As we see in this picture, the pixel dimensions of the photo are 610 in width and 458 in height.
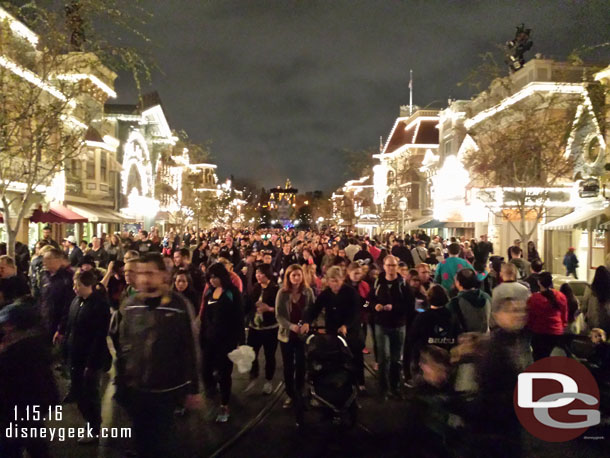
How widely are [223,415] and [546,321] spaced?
3.96m

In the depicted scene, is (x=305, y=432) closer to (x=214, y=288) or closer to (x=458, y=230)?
(x=214, y=288)

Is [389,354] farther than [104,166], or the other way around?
[104,166]

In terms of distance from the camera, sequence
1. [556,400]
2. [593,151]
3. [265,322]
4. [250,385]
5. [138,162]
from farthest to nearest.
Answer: [138,162]
[593,151]
[250,385]
[265,322]
[556,400]

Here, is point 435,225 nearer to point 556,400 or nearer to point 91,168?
point 91,168

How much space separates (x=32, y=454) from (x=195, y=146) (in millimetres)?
36435

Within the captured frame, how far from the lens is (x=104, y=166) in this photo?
107 ft

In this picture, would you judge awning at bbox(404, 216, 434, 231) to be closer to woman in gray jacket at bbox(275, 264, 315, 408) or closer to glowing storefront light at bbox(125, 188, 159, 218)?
glowing storefront light at bbox(125, 188, 159, 218)

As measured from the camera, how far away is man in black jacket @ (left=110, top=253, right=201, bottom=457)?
4168 mm

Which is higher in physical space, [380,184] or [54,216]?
[380,184]

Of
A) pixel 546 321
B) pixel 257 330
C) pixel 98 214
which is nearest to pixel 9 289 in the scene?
pixel 257 330

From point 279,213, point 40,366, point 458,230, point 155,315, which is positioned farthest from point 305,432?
point 279,213

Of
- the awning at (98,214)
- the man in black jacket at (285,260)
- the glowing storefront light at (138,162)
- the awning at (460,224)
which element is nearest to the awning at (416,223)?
the awning at (460,224)

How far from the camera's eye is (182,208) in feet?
147

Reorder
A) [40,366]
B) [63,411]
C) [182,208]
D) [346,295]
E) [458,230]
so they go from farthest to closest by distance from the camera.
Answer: [182,208]
[458,230]
[346,295]
[63,411]
[40,366]
